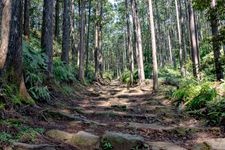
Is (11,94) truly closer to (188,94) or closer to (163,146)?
(163,146)

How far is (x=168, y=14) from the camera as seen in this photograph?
5325cm

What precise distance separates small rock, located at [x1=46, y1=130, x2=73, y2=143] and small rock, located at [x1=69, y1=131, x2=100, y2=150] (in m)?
0.10

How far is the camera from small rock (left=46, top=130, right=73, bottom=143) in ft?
21.0

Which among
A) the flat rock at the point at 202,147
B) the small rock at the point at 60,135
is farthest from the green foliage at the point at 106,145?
the flat rock at the point at 202,147

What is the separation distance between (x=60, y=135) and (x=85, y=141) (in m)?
0.55

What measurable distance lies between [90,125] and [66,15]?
12295mm

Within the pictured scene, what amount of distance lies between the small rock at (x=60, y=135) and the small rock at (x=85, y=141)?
0.32 ft

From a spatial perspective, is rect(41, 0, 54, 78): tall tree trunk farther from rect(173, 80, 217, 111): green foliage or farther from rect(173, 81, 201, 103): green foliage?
rect(173, 80, 217, 111): green foliage

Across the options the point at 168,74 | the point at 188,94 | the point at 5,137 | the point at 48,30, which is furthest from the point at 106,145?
the point at 168,74

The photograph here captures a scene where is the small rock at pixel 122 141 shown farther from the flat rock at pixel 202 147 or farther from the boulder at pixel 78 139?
the flat rock at pixel 202 147

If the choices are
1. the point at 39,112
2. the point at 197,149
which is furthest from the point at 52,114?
the point at 197,149

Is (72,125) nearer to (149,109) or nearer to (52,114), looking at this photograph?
(52,114)

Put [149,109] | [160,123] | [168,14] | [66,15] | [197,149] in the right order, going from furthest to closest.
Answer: [168,14] → [66,15] → [149,109] → [160,123] → [197,149]

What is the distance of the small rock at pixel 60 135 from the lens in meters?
6.39
